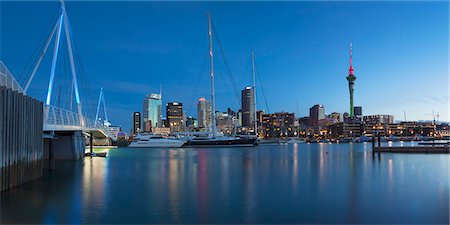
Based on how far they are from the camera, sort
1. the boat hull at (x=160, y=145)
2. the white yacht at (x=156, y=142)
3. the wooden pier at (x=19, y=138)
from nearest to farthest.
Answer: the wooden pier at (x=19, y=138) → the boat hull at (x=160, y=145) → the white yacht at (x=156, y=142)

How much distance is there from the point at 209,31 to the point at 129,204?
92.0 meters

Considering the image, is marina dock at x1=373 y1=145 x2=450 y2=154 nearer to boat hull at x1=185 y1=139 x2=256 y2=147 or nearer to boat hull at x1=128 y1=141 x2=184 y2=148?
boat hull at x1=185 y1=139 x2=256 y2=147

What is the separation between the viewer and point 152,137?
134 meters

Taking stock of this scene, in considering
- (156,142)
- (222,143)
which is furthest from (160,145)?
(222,143)

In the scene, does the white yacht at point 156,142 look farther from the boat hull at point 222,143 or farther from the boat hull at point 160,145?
the boat hull at point 222,143

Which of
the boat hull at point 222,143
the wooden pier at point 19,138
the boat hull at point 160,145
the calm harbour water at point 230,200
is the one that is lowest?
the boat hull at point 160,145

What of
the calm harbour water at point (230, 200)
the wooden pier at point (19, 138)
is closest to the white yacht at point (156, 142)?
the calm harbour water at point (230, 200)

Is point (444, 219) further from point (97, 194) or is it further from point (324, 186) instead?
point (97, 194)

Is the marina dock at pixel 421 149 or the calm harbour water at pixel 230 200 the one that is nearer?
the calm harbour water at pixel 230 200

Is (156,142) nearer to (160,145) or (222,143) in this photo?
(160,145)

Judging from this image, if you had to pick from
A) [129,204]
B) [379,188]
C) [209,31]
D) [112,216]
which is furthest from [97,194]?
[209,31]

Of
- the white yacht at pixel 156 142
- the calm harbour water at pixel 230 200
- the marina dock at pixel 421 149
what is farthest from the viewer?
the white yacht at pixel 156 142

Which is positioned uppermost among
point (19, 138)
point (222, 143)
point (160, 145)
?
point (19, 138)

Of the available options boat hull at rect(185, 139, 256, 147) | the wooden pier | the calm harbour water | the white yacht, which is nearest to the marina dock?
the calm harbour water
